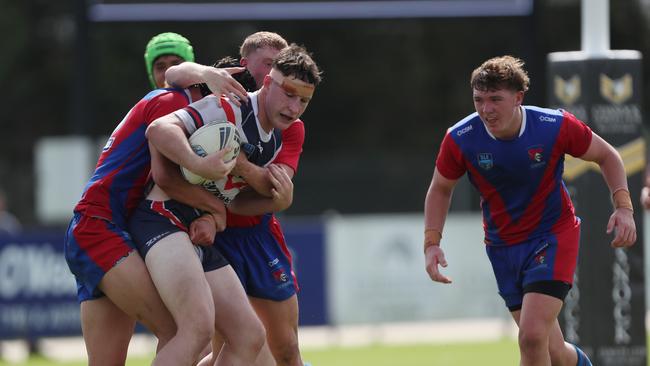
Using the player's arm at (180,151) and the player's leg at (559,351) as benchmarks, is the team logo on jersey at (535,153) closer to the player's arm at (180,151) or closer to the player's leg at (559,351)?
the player's leg at (559,351)

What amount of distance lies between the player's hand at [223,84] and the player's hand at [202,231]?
22.1 inches

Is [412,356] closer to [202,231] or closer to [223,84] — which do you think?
[202,231]

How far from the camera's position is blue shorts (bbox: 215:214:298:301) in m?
6.61

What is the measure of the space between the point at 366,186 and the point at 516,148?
527 inches

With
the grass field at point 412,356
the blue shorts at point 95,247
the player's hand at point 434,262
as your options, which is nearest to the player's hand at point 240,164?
the blue shorts at point 95,247

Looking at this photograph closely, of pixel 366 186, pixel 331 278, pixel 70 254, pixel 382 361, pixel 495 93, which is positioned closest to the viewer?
pixel 70 254

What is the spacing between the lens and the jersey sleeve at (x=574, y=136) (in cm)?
682

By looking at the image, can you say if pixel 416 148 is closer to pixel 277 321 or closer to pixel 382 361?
pixel 382 361

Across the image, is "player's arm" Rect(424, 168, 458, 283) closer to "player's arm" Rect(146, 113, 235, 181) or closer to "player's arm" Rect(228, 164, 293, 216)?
"player's arm" Rect(228, 164, 293, 216)

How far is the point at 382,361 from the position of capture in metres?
11.8

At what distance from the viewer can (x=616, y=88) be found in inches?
349

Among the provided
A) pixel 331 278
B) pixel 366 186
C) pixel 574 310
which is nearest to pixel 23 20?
pixel 366 186

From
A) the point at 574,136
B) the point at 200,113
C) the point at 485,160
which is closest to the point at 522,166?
the point at 485,160

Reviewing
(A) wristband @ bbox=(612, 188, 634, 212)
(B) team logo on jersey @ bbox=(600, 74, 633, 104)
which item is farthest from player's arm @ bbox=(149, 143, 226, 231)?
(B) team logo on jersey @ bbox=(600, 74, 633, 104)
